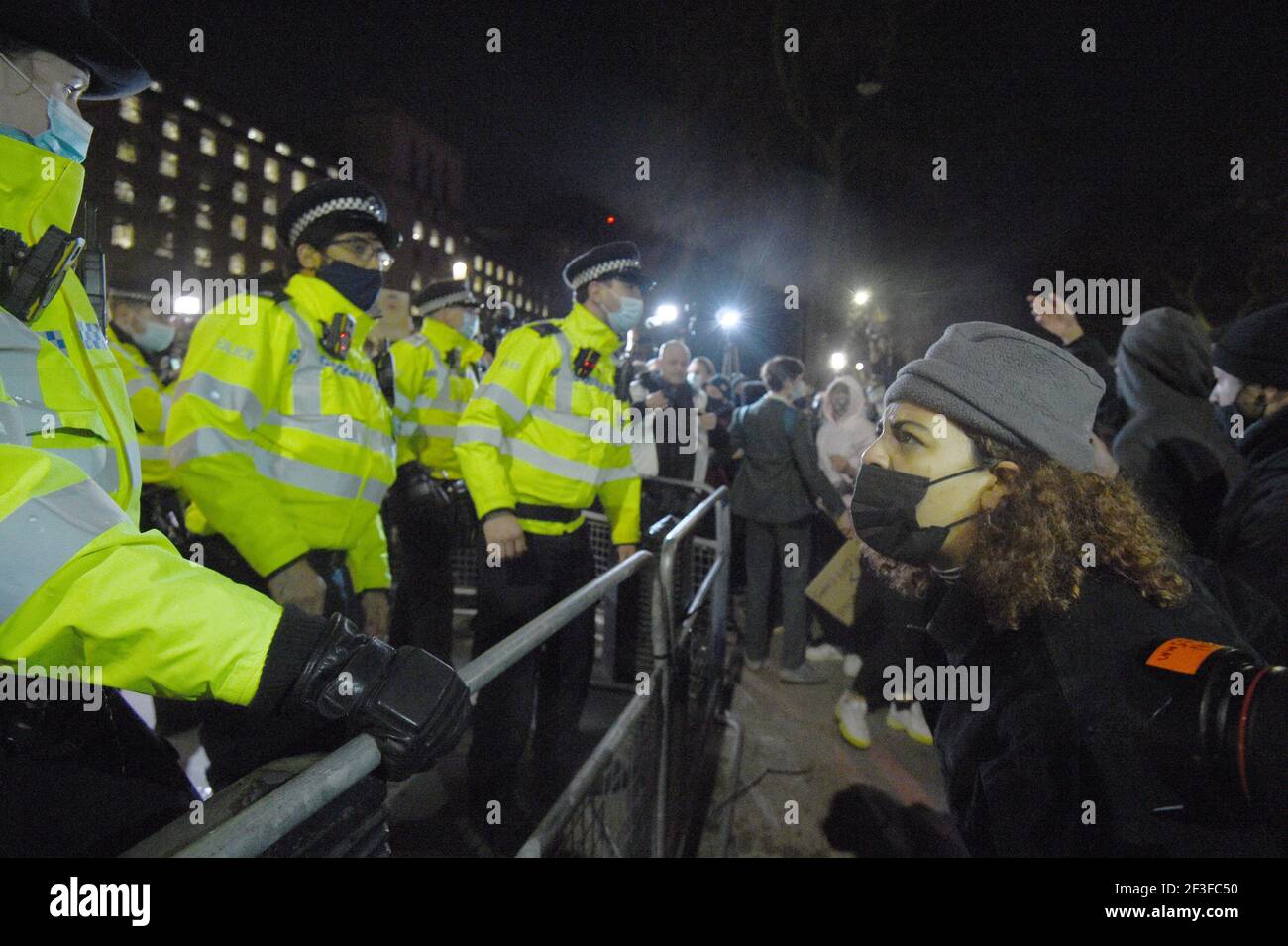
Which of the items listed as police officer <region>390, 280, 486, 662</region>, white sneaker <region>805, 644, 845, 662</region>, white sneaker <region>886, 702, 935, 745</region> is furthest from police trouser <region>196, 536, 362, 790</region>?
white sneaker <region>805, 644, 845, 662</region>

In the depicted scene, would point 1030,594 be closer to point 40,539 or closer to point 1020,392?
point 1020,392

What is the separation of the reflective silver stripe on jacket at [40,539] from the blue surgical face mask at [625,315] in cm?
273

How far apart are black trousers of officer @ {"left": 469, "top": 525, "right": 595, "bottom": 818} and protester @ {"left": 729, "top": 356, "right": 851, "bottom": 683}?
2191 mm

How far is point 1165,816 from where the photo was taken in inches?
44.6

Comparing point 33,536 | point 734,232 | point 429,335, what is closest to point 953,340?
point 33,536

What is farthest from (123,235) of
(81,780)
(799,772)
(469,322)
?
(81,780)

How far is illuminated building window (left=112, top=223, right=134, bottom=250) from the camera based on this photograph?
44688mm

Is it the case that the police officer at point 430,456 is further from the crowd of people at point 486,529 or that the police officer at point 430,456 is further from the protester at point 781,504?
the protester at point 781,504

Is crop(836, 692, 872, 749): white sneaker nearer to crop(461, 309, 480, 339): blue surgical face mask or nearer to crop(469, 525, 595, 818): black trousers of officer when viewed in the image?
crop(469, 525, 595, 818): black trousers of officer

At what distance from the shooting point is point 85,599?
0.90m

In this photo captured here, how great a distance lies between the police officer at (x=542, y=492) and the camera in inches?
114

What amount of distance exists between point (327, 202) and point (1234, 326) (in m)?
3.87

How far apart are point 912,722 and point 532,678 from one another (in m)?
2.58
